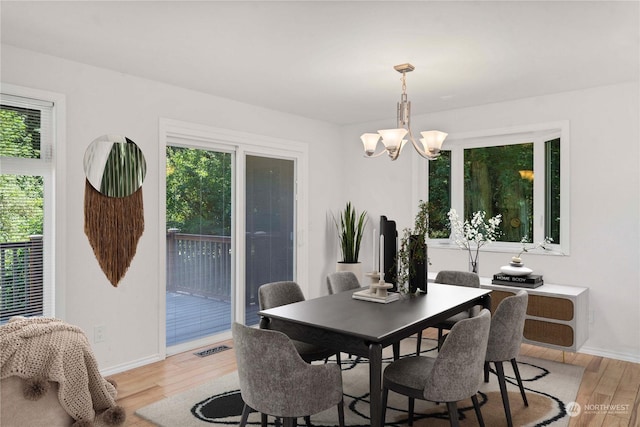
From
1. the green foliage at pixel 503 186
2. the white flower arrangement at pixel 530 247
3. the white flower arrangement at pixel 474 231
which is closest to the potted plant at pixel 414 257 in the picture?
the white flower arrangement at pixel 530 247

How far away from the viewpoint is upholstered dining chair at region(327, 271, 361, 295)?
3.64 meters

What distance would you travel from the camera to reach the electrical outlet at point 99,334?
11.5ft

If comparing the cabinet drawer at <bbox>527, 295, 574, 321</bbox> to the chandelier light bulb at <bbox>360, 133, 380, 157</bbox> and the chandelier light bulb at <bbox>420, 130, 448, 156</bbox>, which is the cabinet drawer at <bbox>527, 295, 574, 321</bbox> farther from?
the chandelier light bulb at <bbox>360, 133, 380, 157</bbox>

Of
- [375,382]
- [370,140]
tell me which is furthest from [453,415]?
[370,140]

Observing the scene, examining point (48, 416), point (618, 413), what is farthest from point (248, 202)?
point (618, 413)

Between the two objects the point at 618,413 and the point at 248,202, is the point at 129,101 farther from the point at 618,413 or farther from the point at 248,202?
the point at 618,413

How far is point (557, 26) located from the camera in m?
2.73

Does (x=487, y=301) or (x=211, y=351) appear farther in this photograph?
(x=211, y=351)

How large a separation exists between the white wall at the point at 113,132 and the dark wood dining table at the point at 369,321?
5.53 feet

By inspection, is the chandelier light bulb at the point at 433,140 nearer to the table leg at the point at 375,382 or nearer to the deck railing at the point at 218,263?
the table leg at the point at 375,382

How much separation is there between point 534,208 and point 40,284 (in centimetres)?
447

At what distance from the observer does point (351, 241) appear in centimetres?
548

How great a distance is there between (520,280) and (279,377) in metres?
2.94

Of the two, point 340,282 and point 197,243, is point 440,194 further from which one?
point 197,243
